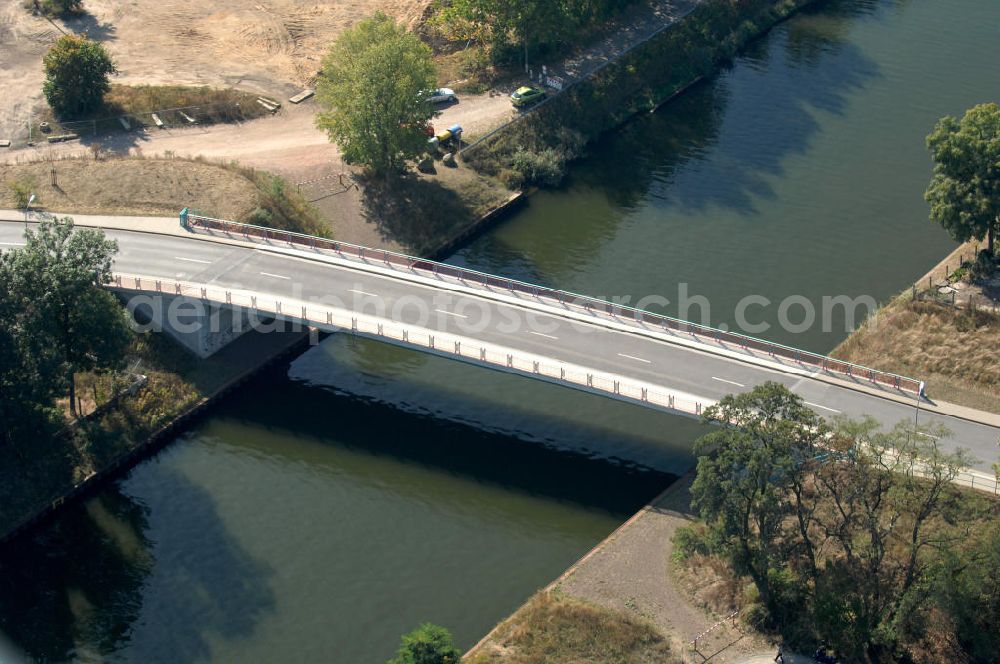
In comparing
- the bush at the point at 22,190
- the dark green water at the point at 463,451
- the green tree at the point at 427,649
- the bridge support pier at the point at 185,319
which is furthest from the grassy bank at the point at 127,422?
the green tree at the point at 427,649

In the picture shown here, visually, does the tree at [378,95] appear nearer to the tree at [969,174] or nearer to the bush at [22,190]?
the bush at [22,190]

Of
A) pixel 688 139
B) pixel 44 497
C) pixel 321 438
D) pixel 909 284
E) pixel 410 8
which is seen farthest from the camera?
pixel 410 8

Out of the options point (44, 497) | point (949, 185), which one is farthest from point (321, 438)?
point (949, 185)

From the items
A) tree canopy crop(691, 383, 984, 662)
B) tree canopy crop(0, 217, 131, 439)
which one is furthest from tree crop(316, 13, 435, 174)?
tree canopy crop(691, 383, 984, 662)

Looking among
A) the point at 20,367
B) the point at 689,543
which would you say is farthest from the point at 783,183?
the point at 20,367

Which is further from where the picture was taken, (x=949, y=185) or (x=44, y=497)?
(x=949, y=185)

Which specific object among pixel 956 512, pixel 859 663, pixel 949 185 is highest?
pixel 949 185

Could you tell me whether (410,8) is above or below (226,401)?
above

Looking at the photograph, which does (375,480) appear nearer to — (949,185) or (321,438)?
(321,438)

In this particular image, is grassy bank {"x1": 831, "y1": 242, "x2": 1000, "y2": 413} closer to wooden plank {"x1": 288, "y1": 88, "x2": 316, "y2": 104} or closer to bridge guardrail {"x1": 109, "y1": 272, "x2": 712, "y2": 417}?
bridge guardrail {"x1": 109, "y1": 272, "x2": 712, "y2": 417}
